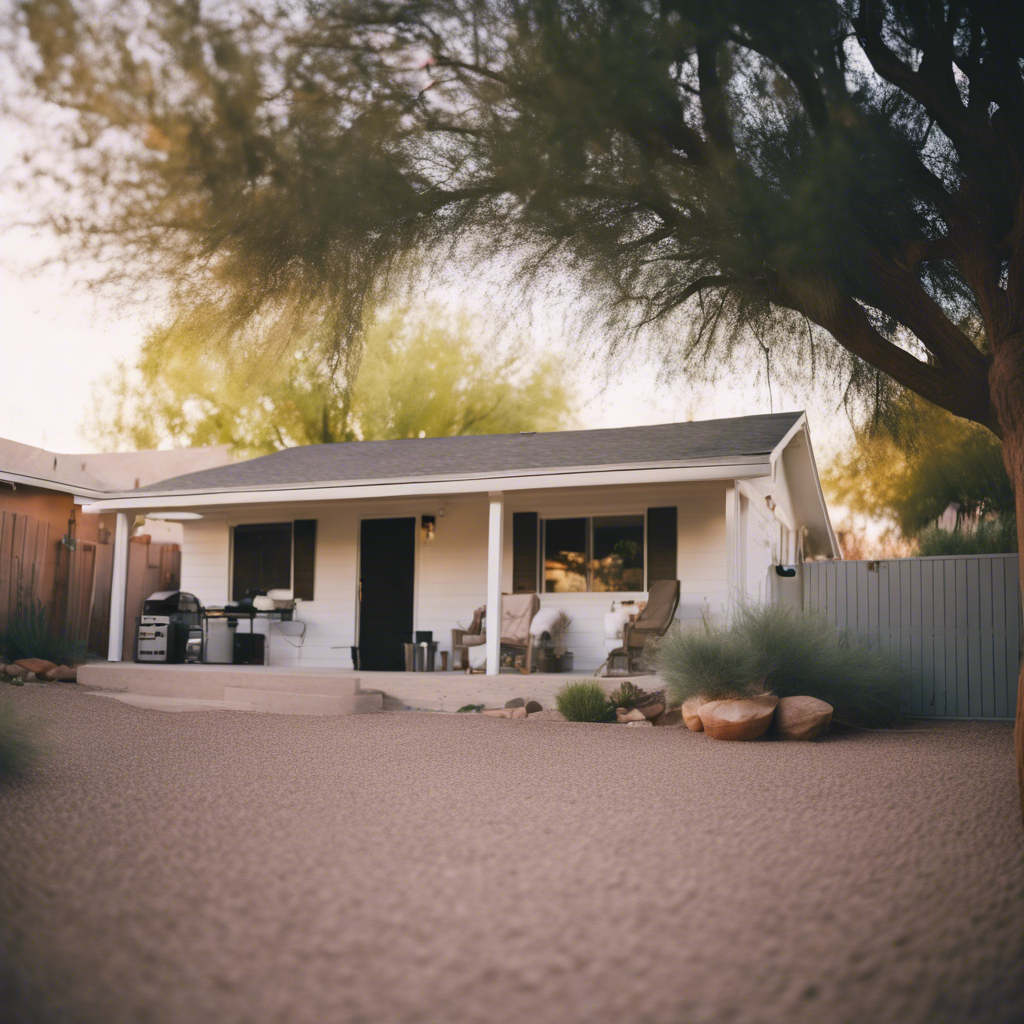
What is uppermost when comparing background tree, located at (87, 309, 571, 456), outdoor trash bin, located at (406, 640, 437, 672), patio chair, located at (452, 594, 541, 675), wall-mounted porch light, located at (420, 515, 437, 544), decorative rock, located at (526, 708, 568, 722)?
background tree, located at (87, 309, 571, 456)

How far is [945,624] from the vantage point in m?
9.52

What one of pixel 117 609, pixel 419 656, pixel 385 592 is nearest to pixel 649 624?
pixel 419 656

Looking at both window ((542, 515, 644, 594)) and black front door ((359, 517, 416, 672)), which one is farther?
black front door ((359, 517, 416, 672))

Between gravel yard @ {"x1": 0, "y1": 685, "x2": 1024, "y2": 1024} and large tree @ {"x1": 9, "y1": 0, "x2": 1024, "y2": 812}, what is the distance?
278 centimetres

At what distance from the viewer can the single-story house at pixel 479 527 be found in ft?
34.4

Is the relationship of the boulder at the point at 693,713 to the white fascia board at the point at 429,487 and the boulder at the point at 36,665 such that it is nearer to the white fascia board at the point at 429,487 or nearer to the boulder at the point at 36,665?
the white fascia board at the point at 429,487

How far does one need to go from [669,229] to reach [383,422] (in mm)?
19674

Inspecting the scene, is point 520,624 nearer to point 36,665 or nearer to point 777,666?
point 777,666

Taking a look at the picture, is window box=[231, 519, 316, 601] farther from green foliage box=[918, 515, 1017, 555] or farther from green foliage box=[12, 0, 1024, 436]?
green foliage box=[918, 515, 1017, 555]

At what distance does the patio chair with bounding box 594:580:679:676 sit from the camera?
997 cm

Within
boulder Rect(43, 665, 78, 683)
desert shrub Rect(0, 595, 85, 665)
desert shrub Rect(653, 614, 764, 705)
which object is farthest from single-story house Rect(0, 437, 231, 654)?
desert shrub Rect(653, 614, 764, 705)

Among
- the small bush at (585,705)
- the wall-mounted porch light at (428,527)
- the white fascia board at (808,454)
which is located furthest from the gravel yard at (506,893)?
the wall-mounted porch light at (428,527)

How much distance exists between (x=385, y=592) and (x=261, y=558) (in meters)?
1.96

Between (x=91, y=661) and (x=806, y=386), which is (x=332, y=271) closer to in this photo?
(x=806, y=386)
